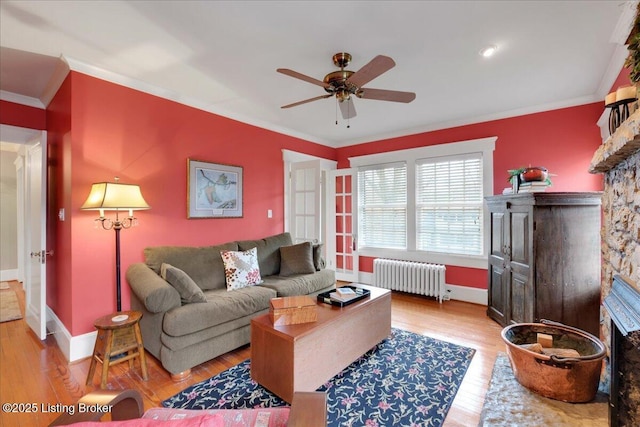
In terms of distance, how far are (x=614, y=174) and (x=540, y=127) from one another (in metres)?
2.53

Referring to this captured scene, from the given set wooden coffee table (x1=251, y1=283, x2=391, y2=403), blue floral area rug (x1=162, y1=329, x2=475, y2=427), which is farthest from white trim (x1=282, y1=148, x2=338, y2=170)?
blue floral area rug (x1=162, y1=329, x2=475, y2=427)

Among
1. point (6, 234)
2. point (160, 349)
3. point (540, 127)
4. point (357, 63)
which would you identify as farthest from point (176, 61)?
point (6, 234)

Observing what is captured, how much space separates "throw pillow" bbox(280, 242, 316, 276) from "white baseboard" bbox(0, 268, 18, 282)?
17.9ft

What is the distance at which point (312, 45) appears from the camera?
226 cm

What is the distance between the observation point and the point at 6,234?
17.3ft

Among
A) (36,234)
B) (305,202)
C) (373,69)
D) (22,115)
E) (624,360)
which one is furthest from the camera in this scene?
(305,202)

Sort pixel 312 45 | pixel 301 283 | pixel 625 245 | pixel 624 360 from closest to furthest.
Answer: pixel 624 360
pixel 625 245
pixel 312 45
pixel 301 283

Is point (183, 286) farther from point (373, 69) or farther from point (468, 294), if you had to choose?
point (468, 294)

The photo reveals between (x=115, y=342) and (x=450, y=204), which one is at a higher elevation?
(x=450, y=204)

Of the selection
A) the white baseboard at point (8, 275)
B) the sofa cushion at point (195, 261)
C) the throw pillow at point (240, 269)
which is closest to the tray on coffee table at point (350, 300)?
the throw pillow at point (240, 269)

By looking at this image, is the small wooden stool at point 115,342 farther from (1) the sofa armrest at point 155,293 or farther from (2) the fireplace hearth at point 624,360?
(2) the fireplace hearth at point 624,360

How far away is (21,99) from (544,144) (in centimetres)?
602

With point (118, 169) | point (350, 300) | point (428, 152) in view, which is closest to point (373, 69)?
point (350, 300)

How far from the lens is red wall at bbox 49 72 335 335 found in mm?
2539
